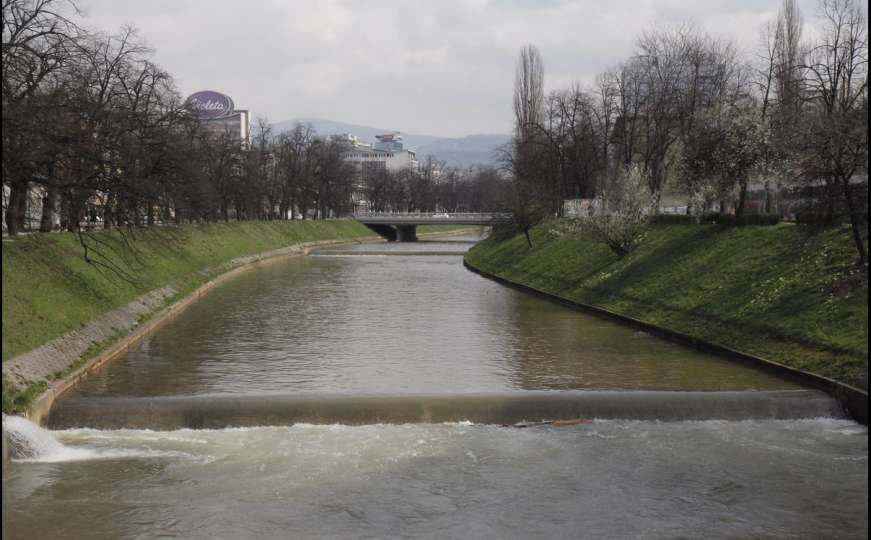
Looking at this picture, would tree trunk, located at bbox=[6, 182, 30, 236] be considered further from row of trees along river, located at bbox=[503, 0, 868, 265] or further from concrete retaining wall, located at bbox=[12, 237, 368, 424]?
row of trees along river, located at bbox=[503, 0, 868, 265]

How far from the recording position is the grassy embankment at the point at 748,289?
22906 mm

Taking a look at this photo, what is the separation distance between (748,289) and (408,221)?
3670 inches

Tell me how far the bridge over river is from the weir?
7376 cm

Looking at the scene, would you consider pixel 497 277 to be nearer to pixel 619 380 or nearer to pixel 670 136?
pixel 670 136

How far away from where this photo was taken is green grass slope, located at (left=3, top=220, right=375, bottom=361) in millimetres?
22562

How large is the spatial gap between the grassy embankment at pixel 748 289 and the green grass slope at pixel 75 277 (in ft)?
68.9

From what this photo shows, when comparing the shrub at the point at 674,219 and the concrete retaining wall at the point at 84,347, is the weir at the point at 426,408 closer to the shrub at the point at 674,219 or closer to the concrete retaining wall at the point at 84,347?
the concrete retaining wall at the point at 84,347

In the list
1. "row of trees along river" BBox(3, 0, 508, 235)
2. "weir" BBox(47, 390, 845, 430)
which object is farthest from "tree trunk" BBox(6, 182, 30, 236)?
"weir" BBox(47, 390, 845, 430)

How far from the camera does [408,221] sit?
12112 centimetres

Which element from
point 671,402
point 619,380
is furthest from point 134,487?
point 619,380

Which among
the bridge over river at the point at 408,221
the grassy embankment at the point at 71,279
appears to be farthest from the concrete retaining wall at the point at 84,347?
the bridge over river at the point at 408,221

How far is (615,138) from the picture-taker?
225 feet

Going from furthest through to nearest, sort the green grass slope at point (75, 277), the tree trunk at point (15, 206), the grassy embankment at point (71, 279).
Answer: the tree trunk at point (15, 206), the green grass slope at point (75, 277), the grassy embankment at point (71, 279)

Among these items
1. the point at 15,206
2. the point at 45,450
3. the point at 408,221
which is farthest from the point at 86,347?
the point at 408,221
